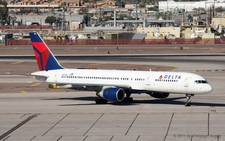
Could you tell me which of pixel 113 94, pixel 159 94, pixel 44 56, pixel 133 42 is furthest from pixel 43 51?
pixel 133 42

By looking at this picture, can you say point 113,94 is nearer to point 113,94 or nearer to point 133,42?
point 113,94

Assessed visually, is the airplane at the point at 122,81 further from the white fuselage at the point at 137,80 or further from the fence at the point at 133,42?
the fence at the point at 133,42

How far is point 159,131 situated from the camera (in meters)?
50.7

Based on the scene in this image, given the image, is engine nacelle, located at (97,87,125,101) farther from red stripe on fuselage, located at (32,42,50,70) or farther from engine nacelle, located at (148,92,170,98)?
red stripe on fuselage, located at (32,42,50,70)

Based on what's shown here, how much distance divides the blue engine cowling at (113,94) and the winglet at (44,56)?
28.7 feet

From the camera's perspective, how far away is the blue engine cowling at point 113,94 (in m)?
62.9

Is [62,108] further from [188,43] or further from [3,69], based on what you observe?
[188,43]

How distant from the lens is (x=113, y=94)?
62875 millimetres

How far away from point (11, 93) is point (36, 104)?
10522 millimetres

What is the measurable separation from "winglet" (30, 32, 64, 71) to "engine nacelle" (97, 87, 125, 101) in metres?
8.68

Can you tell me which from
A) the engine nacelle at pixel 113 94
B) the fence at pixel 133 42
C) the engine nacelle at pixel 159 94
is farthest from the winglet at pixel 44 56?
the fence at pixel 133 42

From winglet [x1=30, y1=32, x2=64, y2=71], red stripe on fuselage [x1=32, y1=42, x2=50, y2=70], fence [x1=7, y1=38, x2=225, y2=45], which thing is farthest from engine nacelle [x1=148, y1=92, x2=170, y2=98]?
fence [x1=7, y1=38, x2=225, y2=45]

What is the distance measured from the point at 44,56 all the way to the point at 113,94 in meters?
11.9

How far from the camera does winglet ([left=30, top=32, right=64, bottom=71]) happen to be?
7019 cm
